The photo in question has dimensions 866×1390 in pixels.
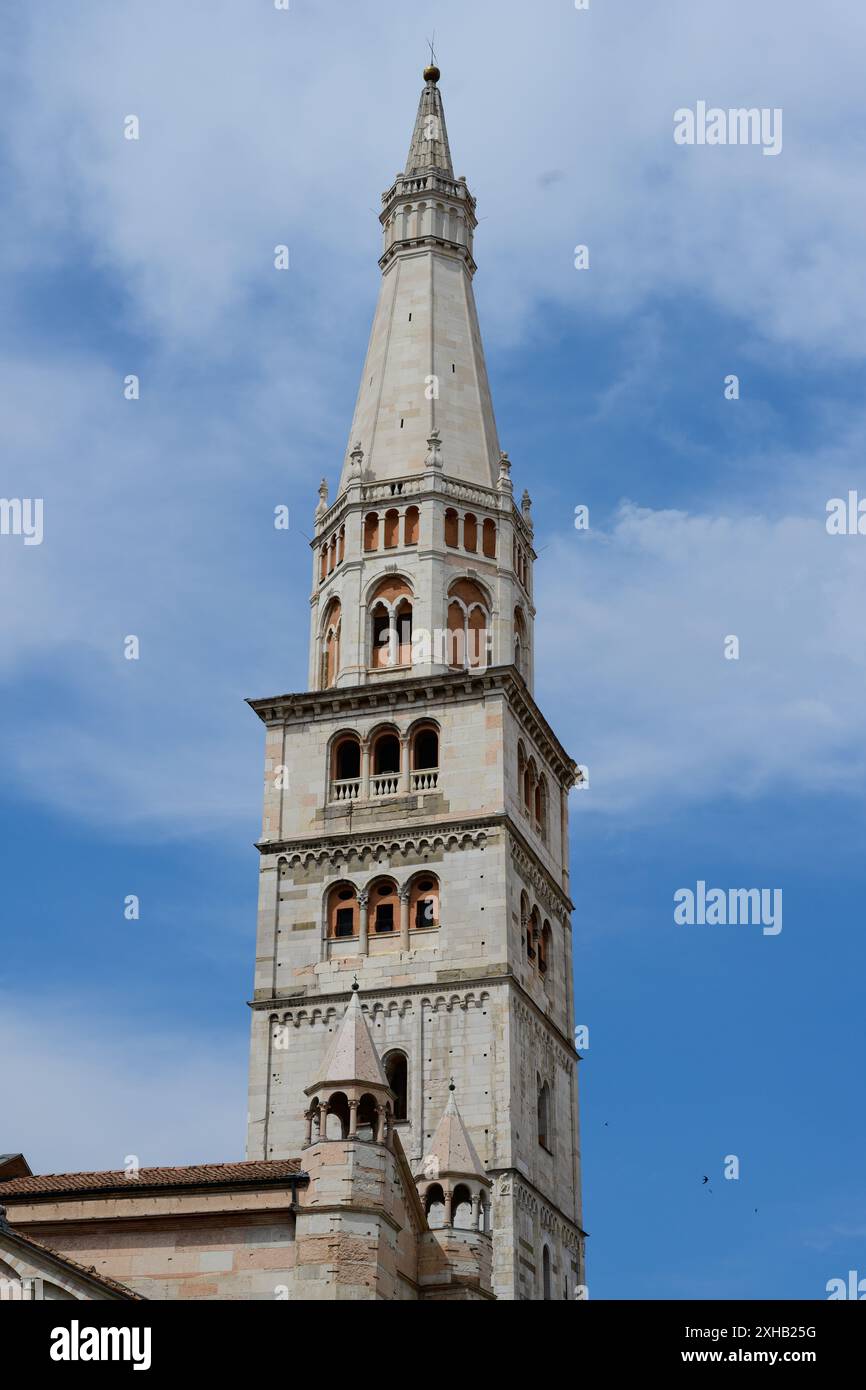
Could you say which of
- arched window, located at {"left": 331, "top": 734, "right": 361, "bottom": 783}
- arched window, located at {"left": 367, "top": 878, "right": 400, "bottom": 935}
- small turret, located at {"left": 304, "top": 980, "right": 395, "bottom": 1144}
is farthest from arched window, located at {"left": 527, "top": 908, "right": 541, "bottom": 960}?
small turret, located at {"left": 304, "top": 980, "right": 395, "bottom": 1144}

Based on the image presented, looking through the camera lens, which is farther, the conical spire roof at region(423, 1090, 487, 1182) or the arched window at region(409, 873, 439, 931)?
the arched window at region(409, 873, 439, 931)

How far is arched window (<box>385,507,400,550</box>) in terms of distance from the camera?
2608 inches

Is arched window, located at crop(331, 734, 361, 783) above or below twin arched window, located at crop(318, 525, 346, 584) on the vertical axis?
below

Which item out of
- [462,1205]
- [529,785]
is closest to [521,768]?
[529,785]

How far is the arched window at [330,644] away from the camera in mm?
66562

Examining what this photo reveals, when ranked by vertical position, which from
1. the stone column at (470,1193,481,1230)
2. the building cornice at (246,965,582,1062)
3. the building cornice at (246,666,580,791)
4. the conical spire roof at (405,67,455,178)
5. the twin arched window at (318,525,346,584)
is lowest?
the stone column at (470,1193,481,1230)

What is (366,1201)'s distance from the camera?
121ft

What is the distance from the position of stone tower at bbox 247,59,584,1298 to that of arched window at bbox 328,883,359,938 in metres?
0.07

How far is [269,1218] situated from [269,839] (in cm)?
2572

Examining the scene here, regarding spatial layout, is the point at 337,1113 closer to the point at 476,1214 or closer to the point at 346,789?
the point at 476,1214

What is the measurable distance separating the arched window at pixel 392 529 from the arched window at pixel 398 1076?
17.6 metres

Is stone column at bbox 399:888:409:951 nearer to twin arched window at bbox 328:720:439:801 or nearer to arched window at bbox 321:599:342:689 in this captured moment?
twin arched window at bbox 328:720:439:801
